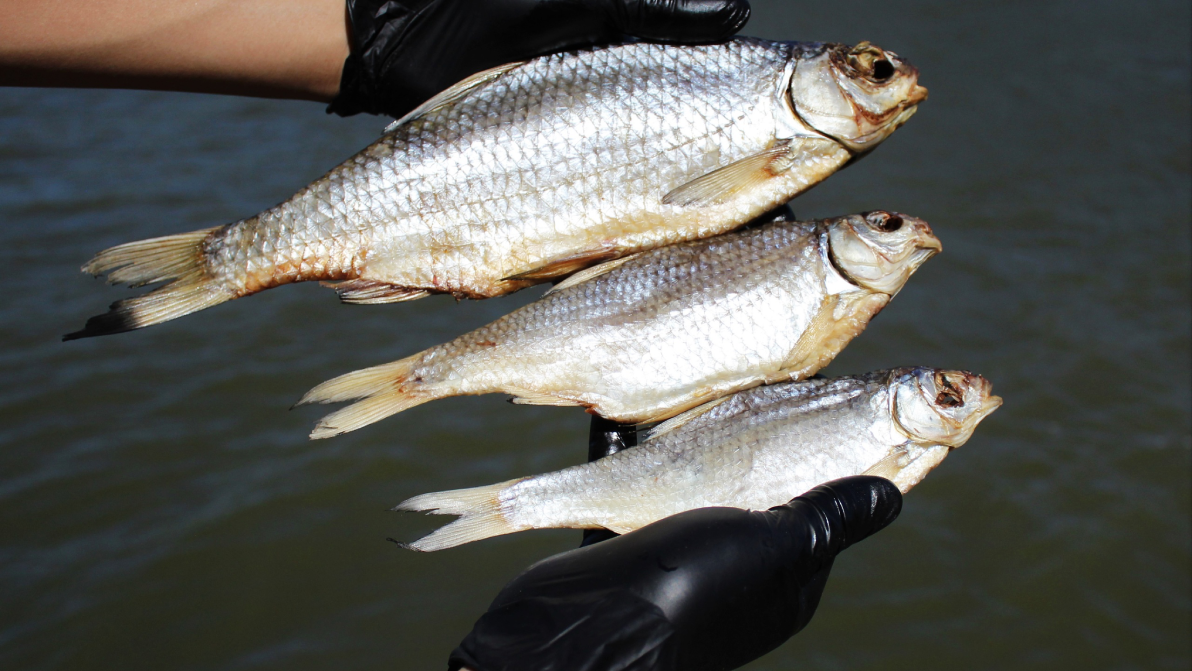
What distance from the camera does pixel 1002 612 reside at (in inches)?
236

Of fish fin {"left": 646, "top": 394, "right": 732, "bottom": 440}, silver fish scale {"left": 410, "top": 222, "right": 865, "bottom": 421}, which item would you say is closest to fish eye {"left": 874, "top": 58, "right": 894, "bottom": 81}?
silver fish scale {"left": 410, "top": 222, "right": 865, "bottom": 421}

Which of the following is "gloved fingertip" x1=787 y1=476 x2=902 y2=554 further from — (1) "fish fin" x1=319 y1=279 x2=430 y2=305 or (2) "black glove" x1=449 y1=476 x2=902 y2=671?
(1) "fish fin" x1=319 y1=279 x2=430 y2=305

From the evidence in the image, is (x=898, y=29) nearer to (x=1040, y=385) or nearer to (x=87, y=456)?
(x=1040, y=385)

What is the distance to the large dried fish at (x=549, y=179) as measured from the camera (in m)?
2.68

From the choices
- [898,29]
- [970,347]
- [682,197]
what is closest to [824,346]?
[682,197]

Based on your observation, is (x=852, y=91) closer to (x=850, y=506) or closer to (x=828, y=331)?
(x=828, y=331)

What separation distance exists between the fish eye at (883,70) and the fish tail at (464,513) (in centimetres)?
184

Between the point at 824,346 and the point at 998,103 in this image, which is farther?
the point at 998,103

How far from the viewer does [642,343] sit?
2732mm

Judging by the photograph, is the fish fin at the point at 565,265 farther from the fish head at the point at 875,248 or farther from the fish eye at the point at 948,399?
the fish eye at the point at 948,399

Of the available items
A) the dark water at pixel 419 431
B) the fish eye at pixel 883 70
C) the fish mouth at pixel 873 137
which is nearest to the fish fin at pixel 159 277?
the fish mouth at pixel 873 137

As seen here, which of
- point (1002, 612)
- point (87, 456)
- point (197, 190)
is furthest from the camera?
point (197, 190)

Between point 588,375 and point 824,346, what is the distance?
810mm

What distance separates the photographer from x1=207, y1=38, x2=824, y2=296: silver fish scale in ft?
8.82
